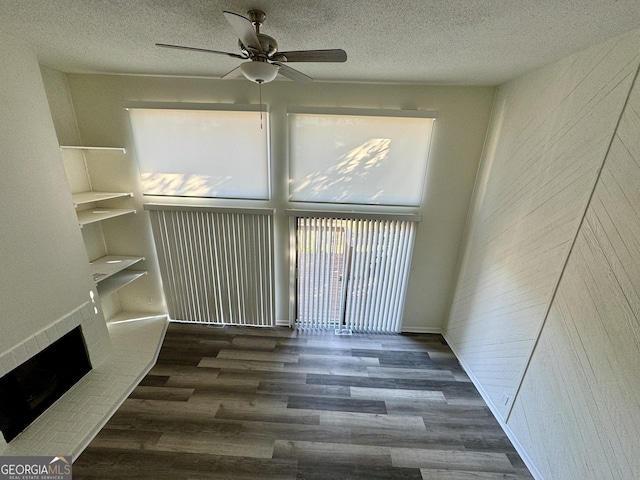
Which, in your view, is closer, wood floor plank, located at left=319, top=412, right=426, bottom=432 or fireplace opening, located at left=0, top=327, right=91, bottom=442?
fireplace opening, located at left=0, top=327, right=91, bottom=442

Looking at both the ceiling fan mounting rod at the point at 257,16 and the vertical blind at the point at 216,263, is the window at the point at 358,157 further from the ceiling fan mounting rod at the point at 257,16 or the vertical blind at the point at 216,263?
the ceiling fan mounting rod at the point at 257,16

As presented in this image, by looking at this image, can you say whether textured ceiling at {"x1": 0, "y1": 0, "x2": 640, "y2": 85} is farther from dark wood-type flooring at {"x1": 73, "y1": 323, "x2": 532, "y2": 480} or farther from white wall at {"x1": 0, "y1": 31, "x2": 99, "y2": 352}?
dark wood-type flooring at {"x1": 73, "y1": 323, "x2": 532, "y2": 480}

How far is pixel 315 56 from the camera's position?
124 cm

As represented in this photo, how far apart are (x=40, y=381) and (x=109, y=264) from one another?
1151 mm

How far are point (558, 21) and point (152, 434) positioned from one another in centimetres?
364

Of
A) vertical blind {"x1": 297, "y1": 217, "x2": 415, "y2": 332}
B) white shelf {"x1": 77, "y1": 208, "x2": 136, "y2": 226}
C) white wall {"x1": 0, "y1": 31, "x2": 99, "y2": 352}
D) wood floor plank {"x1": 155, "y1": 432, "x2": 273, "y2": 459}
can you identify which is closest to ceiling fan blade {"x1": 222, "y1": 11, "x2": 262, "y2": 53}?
vertical blind {"x1": 297, "y1": 217, "x2": 415, "y2": 332}

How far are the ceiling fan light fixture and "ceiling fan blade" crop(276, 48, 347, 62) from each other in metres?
0.09

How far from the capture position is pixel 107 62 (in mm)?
2010

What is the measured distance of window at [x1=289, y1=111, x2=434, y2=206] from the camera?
2459 millimetres

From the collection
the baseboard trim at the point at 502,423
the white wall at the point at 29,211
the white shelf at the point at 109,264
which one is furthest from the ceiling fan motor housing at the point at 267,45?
the baseboard trim at the point at 502,423

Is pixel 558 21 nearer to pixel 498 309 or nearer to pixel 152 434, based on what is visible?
pixel 498 309

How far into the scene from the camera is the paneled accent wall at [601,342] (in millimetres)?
1200

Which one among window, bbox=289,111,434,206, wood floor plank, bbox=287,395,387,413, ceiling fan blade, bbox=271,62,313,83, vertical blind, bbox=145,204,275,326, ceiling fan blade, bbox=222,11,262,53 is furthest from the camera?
vertical blind, bbox=145,204,275,326

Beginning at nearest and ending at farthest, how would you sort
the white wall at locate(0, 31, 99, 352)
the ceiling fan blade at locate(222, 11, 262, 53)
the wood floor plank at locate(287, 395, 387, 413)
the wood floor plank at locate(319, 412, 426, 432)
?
the ceiling fan blade at locate(222, 11, 262, 53) < the white wall at locate(0, 31, 99, 352) < the wood floor plank at locate(319, 412, 426, 432) < the wood floor plank at locate(287, 395, 387, 413)
